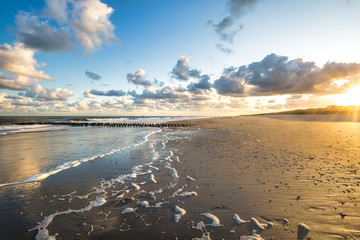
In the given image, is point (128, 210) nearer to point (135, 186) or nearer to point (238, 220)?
point (135, 186)

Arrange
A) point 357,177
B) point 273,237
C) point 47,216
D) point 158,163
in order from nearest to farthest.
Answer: point 273,237 → point 47,216 → point 357,177 → point 158,163

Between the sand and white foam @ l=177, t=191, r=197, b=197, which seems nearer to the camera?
the sand

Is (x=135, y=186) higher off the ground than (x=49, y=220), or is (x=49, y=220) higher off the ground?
(x=49, y=220)

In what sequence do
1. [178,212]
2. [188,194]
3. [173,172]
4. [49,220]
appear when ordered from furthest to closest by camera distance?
[173,172]
[188,194]
[178,212]
[49,220]

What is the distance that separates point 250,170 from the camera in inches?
364

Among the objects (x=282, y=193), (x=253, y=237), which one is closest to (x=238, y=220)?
(x=253, y=237)

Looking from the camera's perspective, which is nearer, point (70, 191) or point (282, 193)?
point (282, 193)

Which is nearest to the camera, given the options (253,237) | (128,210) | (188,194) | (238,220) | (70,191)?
(253,237)

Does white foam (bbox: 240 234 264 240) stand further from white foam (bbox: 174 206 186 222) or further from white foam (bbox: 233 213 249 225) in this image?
white foam (bbox: 174 206 186 222)

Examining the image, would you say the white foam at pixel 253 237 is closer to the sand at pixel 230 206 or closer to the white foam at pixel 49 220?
the sand at pixel 230 206

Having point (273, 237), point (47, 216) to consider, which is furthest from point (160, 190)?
point (273, 237)

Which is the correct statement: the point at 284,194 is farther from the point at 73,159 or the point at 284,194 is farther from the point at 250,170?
the point at 73,159

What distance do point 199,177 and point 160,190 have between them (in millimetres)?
2145

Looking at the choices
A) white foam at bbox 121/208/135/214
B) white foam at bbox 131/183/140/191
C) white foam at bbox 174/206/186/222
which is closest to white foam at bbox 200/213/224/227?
white foam at bbox 174/206/186/222
